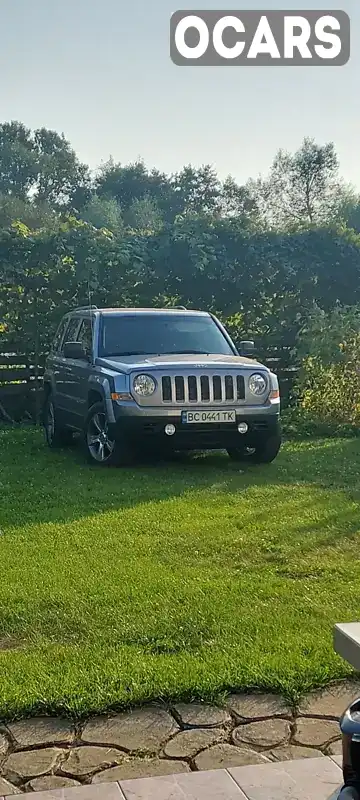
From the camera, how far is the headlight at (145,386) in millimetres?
9047

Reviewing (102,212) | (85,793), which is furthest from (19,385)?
(102,212)

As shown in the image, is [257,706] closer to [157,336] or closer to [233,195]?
[157,336]

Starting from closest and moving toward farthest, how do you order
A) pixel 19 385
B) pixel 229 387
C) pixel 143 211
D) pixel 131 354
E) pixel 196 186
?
1. pixel 229 387
2. pixel 131 354
3. pixel 19 385
4. pixel 143 211
5. pixel 196 186

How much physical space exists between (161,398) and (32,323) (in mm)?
5689

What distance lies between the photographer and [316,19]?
9.80 metres

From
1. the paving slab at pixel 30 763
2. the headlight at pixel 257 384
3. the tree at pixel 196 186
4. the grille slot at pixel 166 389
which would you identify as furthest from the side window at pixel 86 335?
the tree at pixel 196 186

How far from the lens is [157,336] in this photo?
10.2m

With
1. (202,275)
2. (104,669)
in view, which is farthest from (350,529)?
(202,275)

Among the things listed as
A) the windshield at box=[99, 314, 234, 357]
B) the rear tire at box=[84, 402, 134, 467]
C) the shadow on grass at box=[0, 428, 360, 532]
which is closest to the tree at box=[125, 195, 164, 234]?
the windshield at box=[99, 314, 234, 357]

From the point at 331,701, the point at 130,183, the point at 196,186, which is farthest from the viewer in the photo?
the point at 130,183

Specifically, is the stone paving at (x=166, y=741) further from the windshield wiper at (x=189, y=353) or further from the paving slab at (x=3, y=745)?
the windshield wiper at (x=189, y=353)

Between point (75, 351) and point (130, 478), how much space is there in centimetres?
231

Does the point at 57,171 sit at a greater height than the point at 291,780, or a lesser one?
greater

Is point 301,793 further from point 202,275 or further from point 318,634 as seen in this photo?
point 202,275
